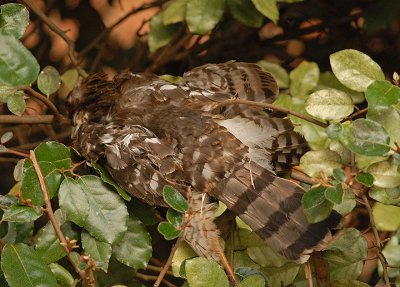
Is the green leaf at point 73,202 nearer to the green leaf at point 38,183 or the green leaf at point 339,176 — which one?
the green leaf at point 38,183

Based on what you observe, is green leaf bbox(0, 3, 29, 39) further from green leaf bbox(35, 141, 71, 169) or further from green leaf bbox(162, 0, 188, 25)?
green leaf bbox(162, 0, 188, 25)

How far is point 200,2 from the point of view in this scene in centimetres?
205

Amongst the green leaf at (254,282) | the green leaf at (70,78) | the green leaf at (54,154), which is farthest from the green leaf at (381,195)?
the green leaf at (70,78)

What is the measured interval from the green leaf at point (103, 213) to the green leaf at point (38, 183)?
5 centimetres

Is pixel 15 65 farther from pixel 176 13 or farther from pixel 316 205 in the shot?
pixel 176 13

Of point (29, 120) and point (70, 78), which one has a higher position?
point (29, 120)

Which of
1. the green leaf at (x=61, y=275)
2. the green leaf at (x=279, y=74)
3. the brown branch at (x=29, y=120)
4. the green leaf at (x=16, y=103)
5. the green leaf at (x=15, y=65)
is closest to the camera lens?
the green leaf at (x=15, y=65)

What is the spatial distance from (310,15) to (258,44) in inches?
7.6

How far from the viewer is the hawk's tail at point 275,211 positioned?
1539 mm

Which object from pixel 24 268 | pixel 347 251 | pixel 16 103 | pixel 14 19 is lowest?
pixel 347 251

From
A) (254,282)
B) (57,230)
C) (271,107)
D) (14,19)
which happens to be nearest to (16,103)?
(14,19)

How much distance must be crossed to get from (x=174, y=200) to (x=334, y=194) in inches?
11.6

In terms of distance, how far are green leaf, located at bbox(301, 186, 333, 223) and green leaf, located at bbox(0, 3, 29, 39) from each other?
57cm

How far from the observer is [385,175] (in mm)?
1438
